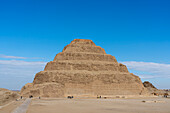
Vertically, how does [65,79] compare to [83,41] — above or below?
below

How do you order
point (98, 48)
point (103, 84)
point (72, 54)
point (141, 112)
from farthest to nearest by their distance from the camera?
point (98, 48)
point (72, 54)
point (103, 84)
point (141, 112)

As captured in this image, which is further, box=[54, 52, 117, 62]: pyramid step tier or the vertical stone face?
box=[54, 52, 117, 62]: pyramid step tier

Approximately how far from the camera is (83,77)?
56.5 meters

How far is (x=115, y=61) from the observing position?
→ 217ft

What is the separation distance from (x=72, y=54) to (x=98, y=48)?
922 cm

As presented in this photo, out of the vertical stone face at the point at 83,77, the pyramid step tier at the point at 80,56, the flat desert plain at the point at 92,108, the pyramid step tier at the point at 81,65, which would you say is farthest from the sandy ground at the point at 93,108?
the pyramid step tier at the point at 80,56

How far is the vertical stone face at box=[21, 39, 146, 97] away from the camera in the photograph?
53.2 metres

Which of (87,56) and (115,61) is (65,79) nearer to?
(87,56)

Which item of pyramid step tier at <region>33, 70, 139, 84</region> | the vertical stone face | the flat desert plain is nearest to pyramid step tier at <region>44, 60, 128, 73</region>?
the vertical stone face

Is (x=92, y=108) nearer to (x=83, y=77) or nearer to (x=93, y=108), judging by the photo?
(x=93, y=108)

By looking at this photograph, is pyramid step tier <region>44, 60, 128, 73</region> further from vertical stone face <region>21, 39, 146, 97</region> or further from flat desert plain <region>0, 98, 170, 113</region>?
flat desert plain <region>0, 98, 170, 113</region>

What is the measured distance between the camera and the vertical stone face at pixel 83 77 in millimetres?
53250

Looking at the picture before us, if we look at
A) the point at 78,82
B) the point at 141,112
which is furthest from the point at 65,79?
the point at 141,112

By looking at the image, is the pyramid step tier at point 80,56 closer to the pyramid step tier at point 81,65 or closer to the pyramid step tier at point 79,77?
the pyramid step tier at point 81,65
